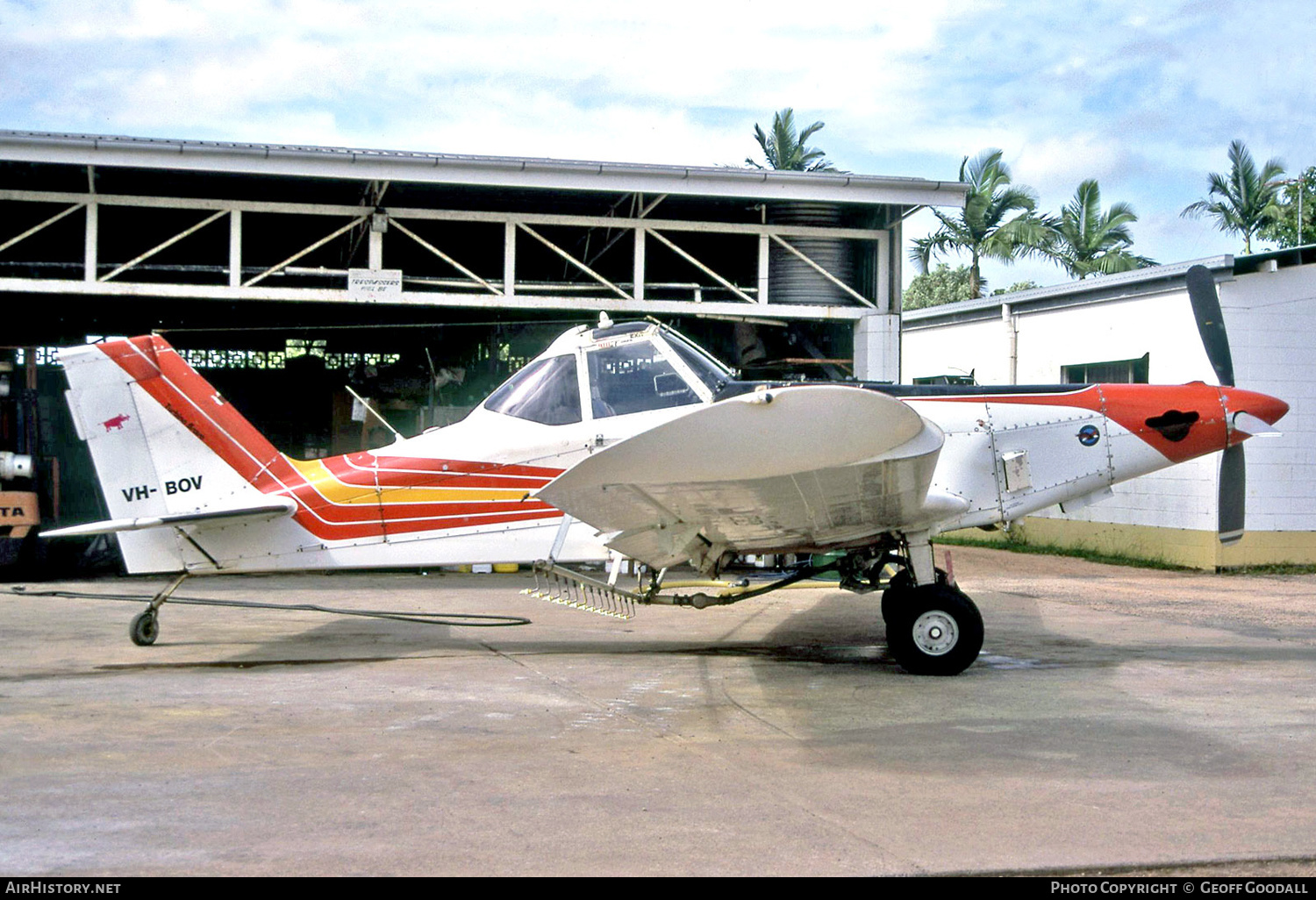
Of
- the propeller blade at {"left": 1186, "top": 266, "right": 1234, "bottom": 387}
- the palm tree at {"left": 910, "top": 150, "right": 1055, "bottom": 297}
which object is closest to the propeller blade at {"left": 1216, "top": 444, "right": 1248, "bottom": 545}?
the propeller blade at {"left": 1186, "top": 266, "right": 1234, "bottom": 387}

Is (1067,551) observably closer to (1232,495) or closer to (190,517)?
(1232,495)

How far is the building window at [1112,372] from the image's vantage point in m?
16.5

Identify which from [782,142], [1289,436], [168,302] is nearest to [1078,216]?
[782,142]

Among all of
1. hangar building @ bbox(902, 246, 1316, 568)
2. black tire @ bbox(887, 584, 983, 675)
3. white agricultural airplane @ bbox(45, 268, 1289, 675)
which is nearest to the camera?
black tire @ bbox(887, 584, 983, 675)

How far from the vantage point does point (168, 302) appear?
1571 centimetres

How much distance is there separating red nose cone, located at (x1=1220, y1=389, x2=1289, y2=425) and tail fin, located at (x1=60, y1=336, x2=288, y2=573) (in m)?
6.94

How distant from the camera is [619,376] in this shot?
7.74 metres

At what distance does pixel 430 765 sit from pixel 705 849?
1.69 m

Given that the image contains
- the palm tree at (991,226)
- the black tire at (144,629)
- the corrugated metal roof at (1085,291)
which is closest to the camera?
the black tire at (144,629)

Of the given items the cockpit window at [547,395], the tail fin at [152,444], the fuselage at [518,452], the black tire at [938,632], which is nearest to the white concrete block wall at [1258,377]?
the fuselage at [518,452]

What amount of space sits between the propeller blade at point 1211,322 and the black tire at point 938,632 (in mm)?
3156

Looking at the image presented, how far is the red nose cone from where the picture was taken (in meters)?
7.67

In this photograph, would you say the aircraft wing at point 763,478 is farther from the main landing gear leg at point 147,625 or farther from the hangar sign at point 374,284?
the hangar sign at point 374,284

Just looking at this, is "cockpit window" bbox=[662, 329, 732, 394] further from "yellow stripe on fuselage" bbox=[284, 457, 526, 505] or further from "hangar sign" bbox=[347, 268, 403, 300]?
"hangar sign" bbox=[347, 268, 403, 300]
